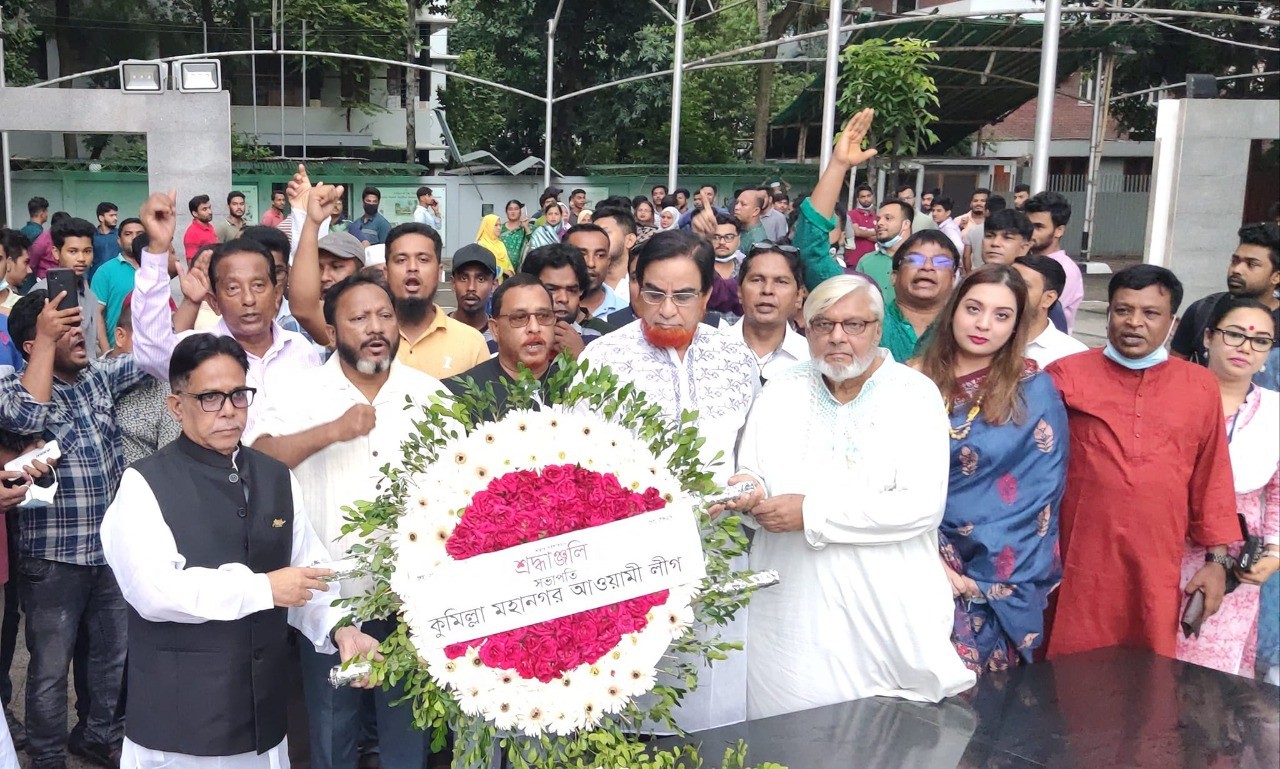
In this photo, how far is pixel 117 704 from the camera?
452 centimetres

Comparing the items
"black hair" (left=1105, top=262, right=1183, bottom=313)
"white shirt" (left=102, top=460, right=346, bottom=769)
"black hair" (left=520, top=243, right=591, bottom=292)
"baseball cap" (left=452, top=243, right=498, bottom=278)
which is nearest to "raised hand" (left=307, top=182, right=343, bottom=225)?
"baseball cap" (left=452, top=243, right=498, bottom=278)

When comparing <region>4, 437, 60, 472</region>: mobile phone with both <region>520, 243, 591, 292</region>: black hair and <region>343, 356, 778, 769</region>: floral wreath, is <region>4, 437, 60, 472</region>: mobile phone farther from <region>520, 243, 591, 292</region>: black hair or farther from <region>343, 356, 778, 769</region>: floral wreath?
<region>520, 243, 591, 292</region>: black hair

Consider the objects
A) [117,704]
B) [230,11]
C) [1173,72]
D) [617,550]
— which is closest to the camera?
[617,550]

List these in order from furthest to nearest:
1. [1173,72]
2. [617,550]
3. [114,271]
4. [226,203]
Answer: [1173,72], [226,203], [114,271], [617,550]

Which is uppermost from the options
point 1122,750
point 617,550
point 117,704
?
point 617,550

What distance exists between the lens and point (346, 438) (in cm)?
357

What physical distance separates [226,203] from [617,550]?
10648mm

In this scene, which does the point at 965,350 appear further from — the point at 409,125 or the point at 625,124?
the point at 409,125

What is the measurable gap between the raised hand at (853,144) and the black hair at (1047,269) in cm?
107

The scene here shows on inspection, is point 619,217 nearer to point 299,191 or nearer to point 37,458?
point 299,191

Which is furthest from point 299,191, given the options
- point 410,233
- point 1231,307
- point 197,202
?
point 197,202

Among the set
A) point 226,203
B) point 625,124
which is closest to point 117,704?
point 226,203

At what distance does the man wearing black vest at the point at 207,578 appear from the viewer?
3098 mm

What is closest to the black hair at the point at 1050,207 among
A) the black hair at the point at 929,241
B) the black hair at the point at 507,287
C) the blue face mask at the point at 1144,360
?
the black hair at the point at 929,241
